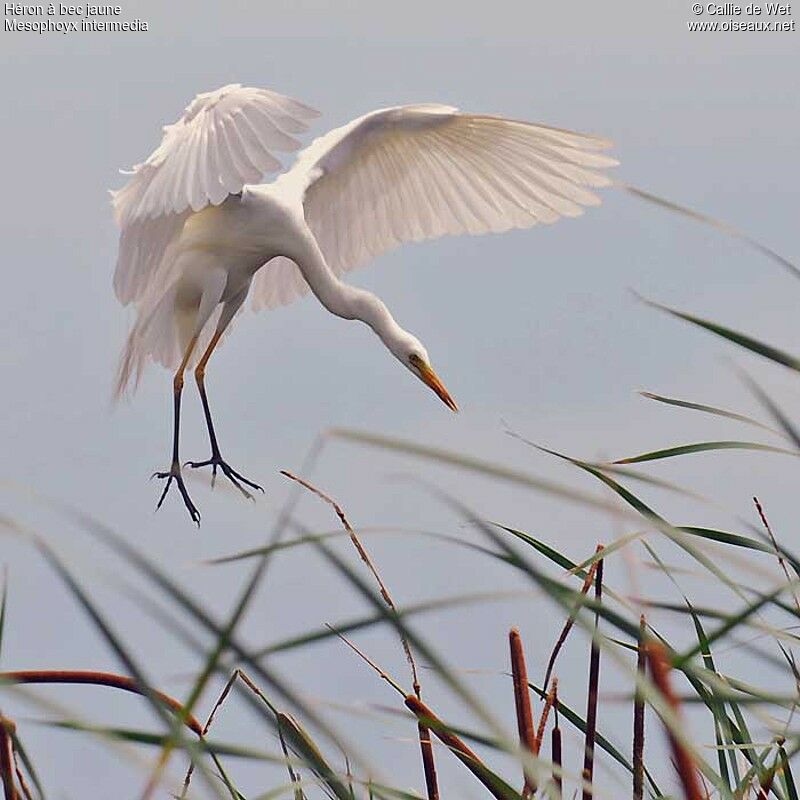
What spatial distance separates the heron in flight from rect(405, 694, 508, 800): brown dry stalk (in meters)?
3.14

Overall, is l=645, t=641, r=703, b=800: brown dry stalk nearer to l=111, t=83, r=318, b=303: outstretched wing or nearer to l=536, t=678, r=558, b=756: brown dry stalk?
l=536, t=678, r=558, b=756: brown dry stalk

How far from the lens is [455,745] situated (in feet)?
4.07

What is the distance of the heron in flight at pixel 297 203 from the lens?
15.0ft

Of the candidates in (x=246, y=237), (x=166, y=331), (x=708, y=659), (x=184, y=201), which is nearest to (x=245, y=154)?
(x=184, y=201)

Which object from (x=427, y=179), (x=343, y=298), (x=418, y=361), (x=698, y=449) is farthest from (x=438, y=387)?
(x=698, y=449)

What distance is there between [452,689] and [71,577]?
0.22 m

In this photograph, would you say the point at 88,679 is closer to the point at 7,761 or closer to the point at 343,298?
the point at 7,761

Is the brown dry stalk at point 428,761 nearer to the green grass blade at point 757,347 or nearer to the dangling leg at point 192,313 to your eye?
the green grass blade at point 757,347

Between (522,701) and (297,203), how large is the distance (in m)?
4.17

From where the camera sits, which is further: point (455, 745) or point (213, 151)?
point (213, 151)

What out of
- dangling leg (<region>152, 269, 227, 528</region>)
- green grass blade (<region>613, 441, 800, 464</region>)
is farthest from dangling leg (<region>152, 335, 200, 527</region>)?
green grass blade (<region>613, 441, 800, 464</region>)

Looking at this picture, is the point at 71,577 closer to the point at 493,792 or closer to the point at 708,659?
the point at 493,792

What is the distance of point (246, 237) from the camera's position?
5.15m

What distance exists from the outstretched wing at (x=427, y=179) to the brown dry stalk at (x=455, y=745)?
166 inches
